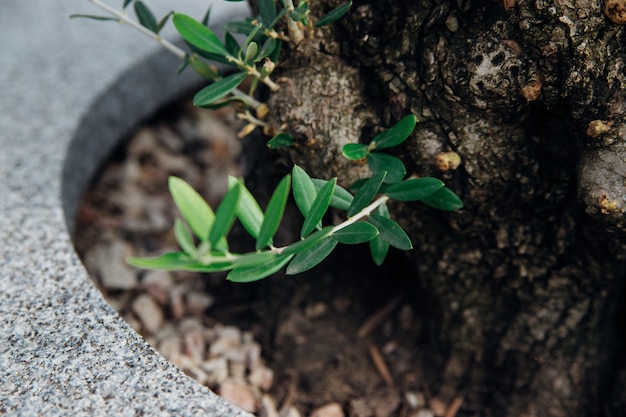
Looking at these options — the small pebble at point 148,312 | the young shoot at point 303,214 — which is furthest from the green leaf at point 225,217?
the small pebble at point 148,312

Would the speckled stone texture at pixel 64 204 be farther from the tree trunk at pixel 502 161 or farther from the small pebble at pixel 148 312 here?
the tree trunk at pixel 502 161

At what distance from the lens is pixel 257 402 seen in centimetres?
125

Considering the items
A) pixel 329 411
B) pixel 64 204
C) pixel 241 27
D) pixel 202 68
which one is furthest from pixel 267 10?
pixel 329 411

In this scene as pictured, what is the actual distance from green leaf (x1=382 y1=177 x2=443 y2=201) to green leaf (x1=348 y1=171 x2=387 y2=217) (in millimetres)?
85

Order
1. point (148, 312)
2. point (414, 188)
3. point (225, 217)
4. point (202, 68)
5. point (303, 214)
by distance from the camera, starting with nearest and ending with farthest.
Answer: point (225, 217) → point (303, 214) → point (414, 188) → point (202, 68) → point (148, 312)

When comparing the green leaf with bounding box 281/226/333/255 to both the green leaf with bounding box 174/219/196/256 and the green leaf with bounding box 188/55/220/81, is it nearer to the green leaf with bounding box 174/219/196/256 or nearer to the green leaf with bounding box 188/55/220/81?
the green leaf with bounding box 174/219/196/256

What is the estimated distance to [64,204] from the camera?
1.32m

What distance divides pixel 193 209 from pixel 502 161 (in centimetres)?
52

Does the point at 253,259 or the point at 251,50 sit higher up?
the point at 251,50

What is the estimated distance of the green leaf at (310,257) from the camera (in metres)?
0.83

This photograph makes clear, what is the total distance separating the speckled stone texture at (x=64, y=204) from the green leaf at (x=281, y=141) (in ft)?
1.16

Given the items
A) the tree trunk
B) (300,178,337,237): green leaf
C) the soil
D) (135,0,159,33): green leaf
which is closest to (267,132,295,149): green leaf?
the tree trunk

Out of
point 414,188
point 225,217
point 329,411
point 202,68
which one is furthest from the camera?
point 329,411

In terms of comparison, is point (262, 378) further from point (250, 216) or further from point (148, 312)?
point (250, 216)
